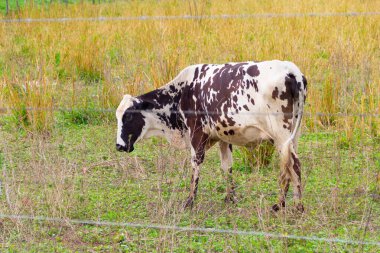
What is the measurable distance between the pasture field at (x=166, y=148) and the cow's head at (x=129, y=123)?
33cm

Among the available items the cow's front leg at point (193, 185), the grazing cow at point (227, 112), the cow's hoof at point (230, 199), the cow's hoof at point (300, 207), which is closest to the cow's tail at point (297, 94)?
the grazing cow at point (227, 112)

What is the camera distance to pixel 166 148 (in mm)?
7246

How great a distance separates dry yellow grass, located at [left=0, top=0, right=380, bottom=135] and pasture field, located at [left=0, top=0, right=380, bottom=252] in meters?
0.03

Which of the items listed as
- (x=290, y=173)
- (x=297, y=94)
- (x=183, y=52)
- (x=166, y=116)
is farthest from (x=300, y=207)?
(x=183, y=52)

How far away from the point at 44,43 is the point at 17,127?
3.80 m

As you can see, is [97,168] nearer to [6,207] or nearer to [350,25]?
[6,207]

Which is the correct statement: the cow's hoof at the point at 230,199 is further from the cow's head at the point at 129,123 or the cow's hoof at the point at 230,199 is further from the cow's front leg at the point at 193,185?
the cow's head at the point at 129,123

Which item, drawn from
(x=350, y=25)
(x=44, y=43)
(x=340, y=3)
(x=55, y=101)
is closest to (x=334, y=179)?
(x=55, y=101)

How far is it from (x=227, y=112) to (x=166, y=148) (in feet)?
4.10

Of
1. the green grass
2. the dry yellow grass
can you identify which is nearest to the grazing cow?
the green grass

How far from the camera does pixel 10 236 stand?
5742mm

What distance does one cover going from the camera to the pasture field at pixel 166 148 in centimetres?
569

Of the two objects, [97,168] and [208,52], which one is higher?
[208,52]

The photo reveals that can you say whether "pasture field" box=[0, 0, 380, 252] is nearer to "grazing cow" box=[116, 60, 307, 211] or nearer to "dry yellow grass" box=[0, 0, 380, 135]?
"dry yellow grass" box=[0, 0, 380, 135]
